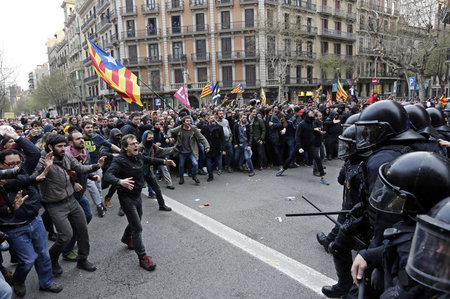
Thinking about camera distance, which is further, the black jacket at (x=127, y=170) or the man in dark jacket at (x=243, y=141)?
the man in dark jacket at (x=243, y=141)

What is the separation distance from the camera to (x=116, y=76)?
7.72m

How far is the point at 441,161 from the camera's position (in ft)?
5.31

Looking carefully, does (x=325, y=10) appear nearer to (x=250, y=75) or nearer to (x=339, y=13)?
(x=339, y=13)

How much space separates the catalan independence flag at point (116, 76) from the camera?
755 cm

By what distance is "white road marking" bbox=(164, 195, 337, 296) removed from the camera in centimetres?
350

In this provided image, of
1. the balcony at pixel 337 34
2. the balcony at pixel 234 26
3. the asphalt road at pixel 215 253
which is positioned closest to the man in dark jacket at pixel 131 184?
the asphalt road at pixel 215 253

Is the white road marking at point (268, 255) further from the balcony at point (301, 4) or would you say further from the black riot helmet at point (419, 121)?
the balcony at point (301, 4)

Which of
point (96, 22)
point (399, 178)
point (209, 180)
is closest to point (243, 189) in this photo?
point (209, 180)

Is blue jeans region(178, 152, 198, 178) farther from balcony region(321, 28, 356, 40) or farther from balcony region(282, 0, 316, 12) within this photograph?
balcony region(321, 28, 356, 40)

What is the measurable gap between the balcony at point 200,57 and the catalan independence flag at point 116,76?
97.4 feet

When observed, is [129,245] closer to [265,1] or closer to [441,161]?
[441,161]

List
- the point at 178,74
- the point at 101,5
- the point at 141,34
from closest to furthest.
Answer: the point at 141,34 → the point at 178,74 → the point at 101,5

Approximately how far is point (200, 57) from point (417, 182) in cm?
3735

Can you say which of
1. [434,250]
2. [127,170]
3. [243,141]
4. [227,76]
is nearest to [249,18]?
[227,76]
